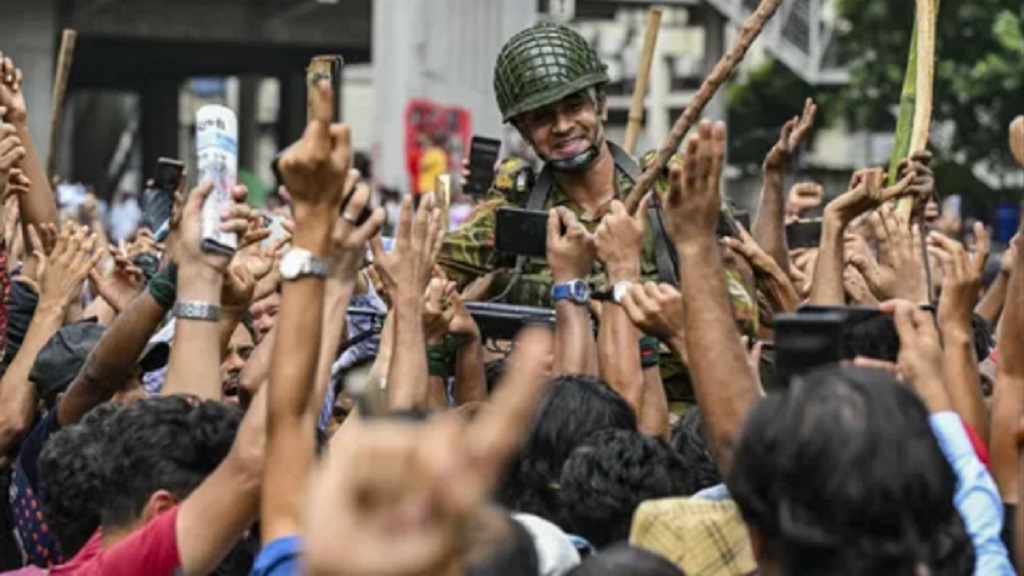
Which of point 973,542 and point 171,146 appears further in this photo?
point 171,146

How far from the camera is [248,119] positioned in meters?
42.6

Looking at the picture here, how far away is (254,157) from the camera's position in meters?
41.9

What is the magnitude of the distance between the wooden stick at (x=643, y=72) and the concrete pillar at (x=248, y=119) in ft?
97.0

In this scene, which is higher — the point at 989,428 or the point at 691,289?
the point at 691,289

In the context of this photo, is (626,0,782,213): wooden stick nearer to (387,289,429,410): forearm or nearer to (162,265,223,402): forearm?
(387,289,429,410): forearm

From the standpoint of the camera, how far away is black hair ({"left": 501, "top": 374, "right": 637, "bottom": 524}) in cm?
527

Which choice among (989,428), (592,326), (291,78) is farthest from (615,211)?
(291,78)

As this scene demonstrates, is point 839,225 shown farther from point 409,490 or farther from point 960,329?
point 409,490

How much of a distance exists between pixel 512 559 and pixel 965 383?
1.70 m

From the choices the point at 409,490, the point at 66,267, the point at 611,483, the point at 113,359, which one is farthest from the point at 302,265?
the point at 66,267

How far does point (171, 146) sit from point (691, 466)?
37.0 m

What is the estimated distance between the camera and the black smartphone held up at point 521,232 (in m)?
7.08

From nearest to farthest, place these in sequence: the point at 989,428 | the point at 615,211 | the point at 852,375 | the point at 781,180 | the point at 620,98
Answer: the point at 852,375, the point at 989,428, the point at 615,211, the point at 781,180, the point at 620,98

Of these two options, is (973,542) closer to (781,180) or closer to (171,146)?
(781,180)
